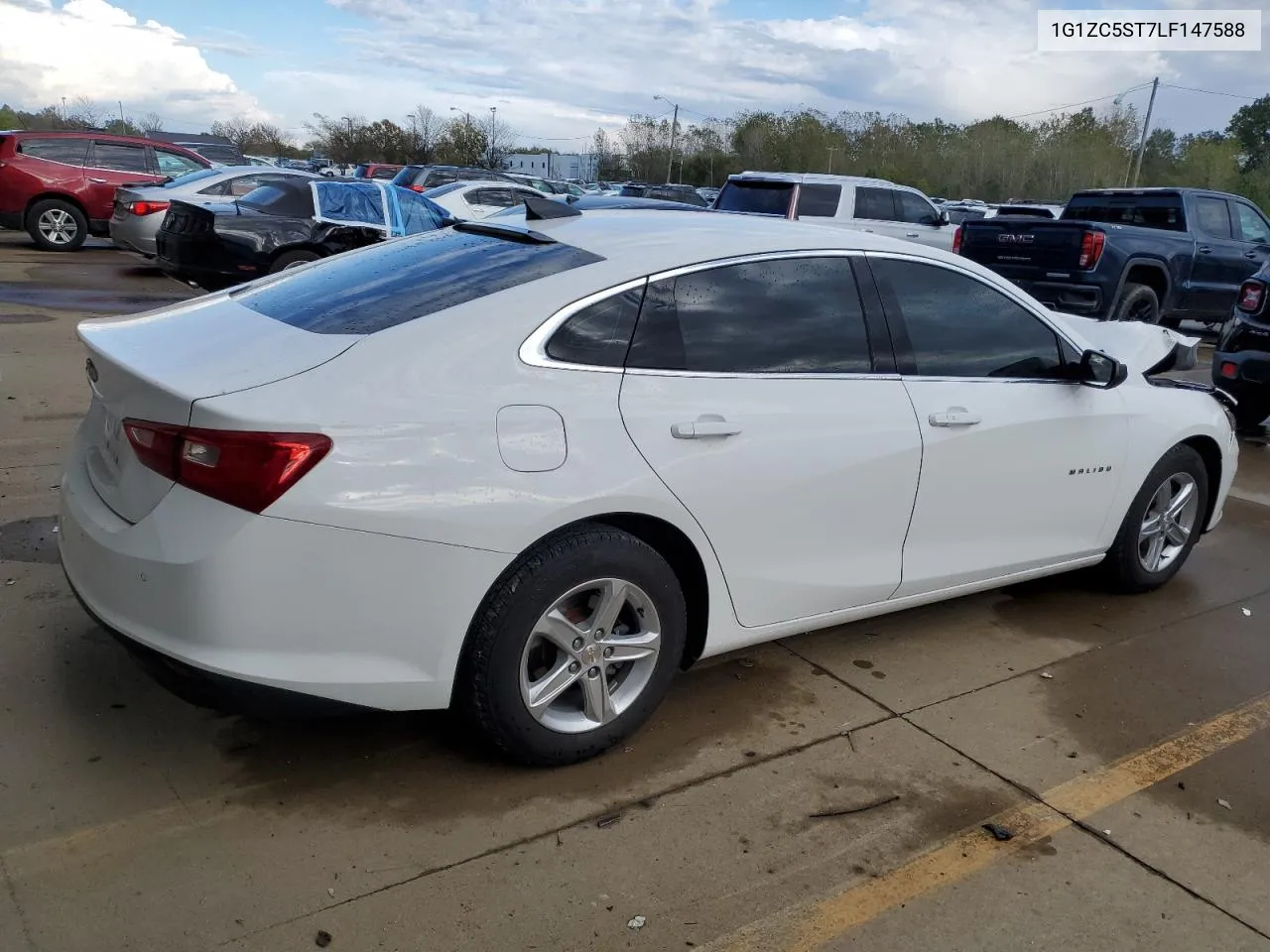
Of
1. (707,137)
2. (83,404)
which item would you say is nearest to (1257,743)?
(83,404)

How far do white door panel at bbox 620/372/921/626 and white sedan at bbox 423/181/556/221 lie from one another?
44.3ft

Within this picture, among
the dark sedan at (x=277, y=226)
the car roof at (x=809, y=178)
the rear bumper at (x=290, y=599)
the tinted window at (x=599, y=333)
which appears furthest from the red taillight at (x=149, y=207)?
the tinted window at (x=599, y=333)

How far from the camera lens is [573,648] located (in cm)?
312

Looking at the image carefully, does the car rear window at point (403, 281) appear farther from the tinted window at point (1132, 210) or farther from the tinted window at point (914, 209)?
the tinted window at point (914, 209)

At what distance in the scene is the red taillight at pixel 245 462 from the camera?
260cm

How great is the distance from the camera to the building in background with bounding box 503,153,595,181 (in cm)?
7531

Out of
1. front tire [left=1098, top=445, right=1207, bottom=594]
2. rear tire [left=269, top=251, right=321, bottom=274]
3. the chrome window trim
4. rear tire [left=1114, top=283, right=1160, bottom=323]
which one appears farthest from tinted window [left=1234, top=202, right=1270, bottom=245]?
the chrome window trim

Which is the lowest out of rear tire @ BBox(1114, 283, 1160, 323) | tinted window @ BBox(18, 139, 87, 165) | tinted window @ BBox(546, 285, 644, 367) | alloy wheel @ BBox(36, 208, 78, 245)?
alloy wheel @ BBox(36, 208, 78, 245)

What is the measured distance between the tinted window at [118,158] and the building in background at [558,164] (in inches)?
2296

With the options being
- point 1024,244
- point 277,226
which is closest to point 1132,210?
point 1024,244

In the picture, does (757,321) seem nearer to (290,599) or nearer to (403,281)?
(403,281)

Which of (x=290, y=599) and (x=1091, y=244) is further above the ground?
(x=1091, y=244)

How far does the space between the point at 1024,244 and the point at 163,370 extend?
10.8 m

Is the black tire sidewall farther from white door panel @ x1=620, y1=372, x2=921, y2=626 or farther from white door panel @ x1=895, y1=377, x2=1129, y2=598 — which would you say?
white door panel @ x1=620, y1=372, x2=921, y2=626
